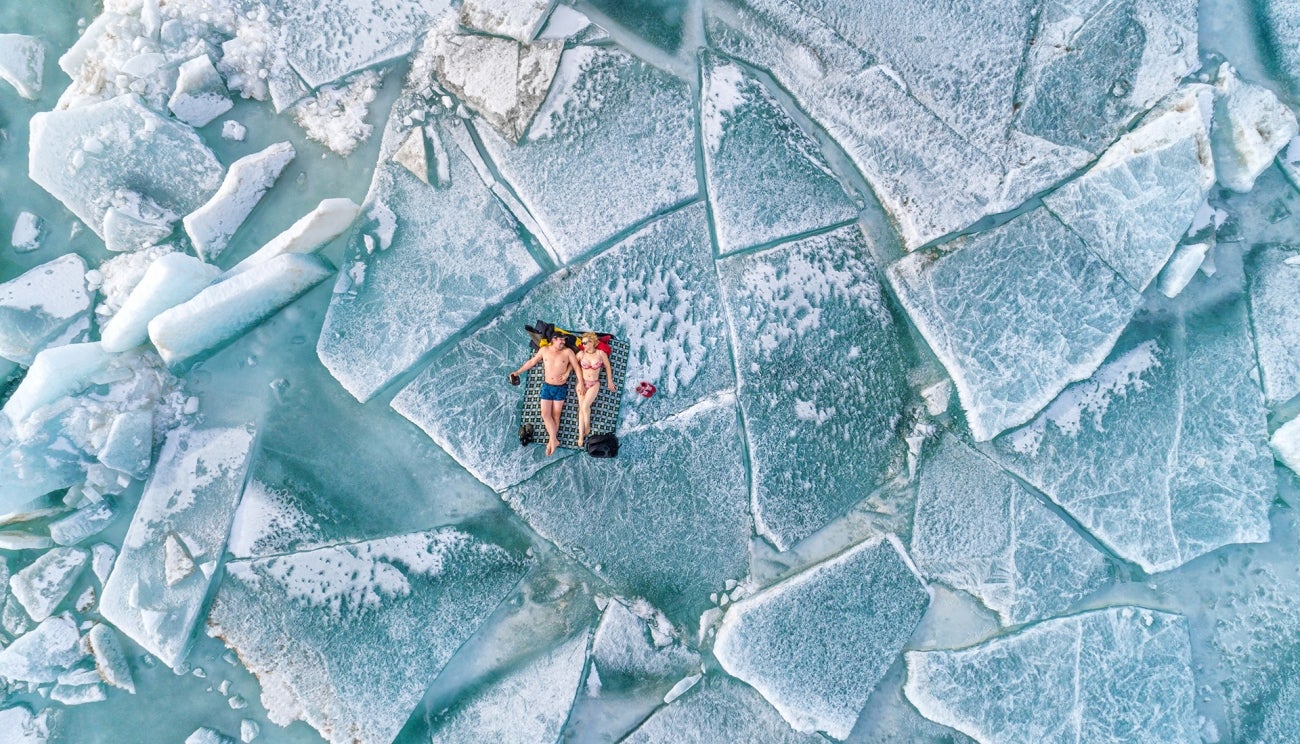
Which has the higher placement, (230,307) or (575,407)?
(230,307)

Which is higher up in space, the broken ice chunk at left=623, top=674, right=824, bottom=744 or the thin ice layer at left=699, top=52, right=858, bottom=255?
the thin ice layer at left=699, top=52, right=858, bottom=255

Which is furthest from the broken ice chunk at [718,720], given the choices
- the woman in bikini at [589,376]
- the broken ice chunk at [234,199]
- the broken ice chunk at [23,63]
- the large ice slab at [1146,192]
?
the broken ice chunk at [23,63]

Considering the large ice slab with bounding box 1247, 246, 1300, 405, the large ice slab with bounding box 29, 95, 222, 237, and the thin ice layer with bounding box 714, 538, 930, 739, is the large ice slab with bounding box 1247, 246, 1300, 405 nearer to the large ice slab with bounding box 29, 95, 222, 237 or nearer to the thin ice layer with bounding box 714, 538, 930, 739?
the thin ice layer with bounding box 714, 538, 930, 739

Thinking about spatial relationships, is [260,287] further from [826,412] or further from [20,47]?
[826,412]

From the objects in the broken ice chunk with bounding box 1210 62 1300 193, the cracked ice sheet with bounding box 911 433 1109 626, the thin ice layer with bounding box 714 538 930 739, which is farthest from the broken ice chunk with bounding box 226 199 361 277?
the broken ice chunk with bounding box 1210 62 1300 193

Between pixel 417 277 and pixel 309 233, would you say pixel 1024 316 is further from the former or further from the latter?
pixel 309 233

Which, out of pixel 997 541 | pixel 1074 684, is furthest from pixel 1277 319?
pixel 1074 684

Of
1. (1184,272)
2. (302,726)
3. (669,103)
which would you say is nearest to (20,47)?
(669,103)
